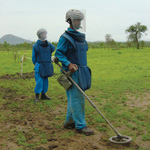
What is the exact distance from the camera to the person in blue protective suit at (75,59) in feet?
13.2

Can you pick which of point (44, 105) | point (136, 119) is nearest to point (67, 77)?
point (136, 119)

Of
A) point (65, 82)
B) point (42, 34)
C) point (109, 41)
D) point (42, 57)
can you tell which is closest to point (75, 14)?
point (65, 82)

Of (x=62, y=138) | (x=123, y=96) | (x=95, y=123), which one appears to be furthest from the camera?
(x=123, y=96)

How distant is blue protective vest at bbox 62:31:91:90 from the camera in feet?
13.3

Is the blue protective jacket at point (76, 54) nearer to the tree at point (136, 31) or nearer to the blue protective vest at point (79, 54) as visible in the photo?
the blue protective vest at point (79, 54)

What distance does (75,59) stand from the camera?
163 inches

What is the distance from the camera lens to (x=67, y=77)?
416 cm

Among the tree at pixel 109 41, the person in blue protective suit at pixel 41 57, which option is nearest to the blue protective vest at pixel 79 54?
the person in blue protective suit at pixel 41 57

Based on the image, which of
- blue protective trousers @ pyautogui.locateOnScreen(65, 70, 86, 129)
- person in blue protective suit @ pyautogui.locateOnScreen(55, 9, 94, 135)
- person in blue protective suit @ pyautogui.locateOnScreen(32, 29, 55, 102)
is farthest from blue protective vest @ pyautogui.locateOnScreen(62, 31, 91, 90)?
person in blue protective suit @ pyautogui.locateOnScreen(32, 29, 55, 102)

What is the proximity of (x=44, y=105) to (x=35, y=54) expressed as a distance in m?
1.42

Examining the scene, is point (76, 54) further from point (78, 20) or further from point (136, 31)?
point (136, 31)

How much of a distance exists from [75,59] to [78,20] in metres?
Result: 0.68

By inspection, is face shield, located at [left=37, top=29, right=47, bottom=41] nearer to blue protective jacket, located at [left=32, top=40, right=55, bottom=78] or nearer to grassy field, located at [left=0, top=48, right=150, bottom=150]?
blue protective jacket, located at [left=32, top=40, right=55, bottom=78]

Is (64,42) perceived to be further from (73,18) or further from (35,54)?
(35,54)
